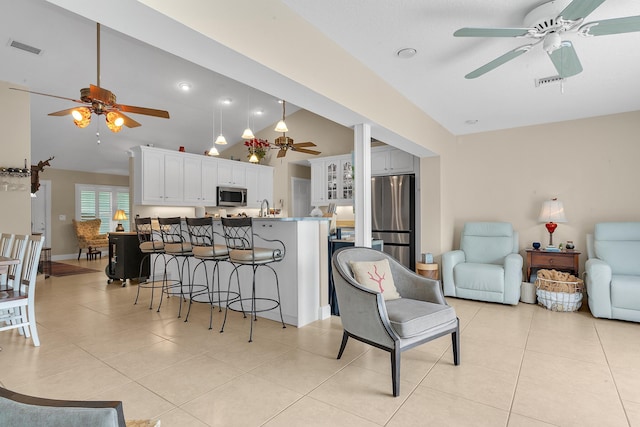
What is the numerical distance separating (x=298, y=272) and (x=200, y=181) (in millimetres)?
4321

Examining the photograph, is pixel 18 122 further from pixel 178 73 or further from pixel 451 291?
pixel 451 291

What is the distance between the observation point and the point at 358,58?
117 inches

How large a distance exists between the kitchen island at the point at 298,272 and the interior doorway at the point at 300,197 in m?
4.14

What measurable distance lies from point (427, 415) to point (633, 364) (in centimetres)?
190

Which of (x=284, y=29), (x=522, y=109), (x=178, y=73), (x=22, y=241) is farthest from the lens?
(x=178, y=73)

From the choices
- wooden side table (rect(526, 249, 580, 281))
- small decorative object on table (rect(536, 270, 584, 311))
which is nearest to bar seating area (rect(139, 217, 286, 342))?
small decorative object on table (rect(536, 270, 584, 311))

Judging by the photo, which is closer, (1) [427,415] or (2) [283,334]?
(1) [427,415]

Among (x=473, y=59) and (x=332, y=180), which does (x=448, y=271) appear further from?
(x=332, y=180)

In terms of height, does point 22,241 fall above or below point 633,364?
above

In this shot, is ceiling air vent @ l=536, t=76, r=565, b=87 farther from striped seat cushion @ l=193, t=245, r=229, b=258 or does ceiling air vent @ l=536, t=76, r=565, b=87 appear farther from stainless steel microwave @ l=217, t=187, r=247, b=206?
stainless steel microwave @ l=217, t=187, r=247, b=206

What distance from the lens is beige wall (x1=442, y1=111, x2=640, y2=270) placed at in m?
4.36

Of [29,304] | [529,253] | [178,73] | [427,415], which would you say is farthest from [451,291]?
[178,73]

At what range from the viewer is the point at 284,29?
2.27m

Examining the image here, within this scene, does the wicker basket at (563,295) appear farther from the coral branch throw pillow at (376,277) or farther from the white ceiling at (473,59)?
the coral branch throw pillow at (376,277)
